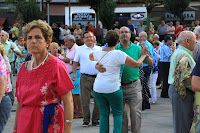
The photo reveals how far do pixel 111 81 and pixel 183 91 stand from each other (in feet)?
3.90

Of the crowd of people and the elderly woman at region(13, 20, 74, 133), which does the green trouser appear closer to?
the crowd of people

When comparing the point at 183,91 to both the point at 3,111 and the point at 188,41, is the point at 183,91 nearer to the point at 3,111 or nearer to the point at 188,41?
the point at 188,41

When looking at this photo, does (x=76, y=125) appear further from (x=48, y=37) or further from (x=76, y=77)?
(x=48, y=37)

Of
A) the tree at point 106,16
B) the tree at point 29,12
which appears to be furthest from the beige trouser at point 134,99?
the tree at point 106,16

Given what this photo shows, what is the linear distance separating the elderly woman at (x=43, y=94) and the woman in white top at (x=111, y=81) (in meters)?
2.61

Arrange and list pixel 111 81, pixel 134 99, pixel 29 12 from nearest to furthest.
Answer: pixel 111 81 → pixel 134 99 → pixel 29 12

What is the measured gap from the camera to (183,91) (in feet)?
20.0

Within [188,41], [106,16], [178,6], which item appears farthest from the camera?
[178,6]

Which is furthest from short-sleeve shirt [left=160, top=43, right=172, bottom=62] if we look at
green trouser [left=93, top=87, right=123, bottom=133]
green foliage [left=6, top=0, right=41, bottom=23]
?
green foliage [left=6, top=0, right=41, bottom=23]

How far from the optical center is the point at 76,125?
9.29m

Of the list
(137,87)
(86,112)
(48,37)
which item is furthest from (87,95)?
(48,37)

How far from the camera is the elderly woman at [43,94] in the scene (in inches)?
155

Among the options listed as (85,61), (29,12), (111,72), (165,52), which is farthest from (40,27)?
(29,12)

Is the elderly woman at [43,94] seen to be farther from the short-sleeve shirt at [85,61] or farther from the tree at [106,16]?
the tree at [106,16]
